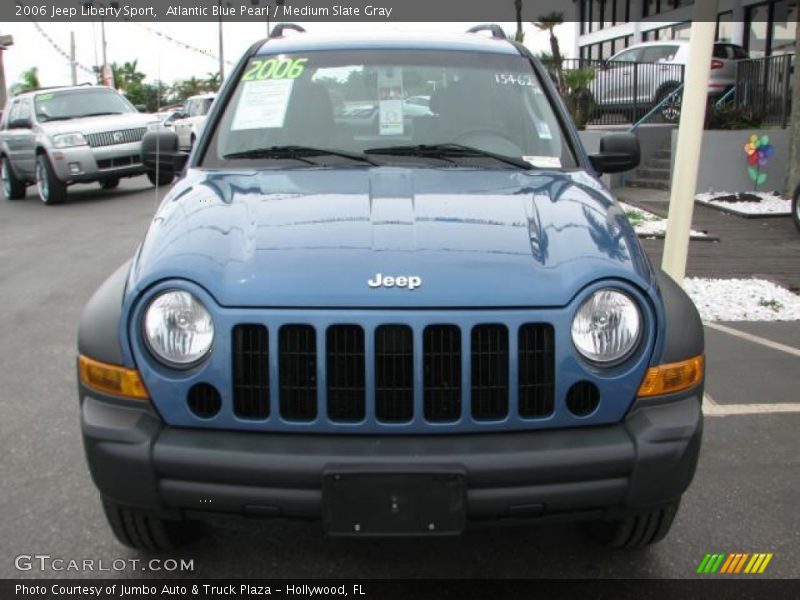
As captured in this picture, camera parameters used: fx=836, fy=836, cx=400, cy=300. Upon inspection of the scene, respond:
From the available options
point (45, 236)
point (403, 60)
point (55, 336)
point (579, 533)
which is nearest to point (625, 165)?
point (403, 60)

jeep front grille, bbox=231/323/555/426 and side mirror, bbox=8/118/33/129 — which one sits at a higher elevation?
side mirror, bbox=8/118/33/129

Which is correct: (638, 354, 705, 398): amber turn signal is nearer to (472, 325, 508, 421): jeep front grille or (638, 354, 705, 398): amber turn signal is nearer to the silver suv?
(472, 325, 508, 421): jeep front grille

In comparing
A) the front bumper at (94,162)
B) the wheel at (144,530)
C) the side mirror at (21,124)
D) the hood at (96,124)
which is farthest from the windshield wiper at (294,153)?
the side mirror at (21,124)

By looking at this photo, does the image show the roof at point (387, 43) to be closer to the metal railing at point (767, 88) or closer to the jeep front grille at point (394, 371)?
the jeep front grille at point (394, 371)

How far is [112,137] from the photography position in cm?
1348

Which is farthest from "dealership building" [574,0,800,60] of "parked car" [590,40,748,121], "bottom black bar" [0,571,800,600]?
"bottom black bar" [0,571,800,600]

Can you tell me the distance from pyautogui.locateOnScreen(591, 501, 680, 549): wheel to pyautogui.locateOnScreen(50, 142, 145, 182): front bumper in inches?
459

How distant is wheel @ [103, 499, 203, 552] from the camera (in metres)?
2.66

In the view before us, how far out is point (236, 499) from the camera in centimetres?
227

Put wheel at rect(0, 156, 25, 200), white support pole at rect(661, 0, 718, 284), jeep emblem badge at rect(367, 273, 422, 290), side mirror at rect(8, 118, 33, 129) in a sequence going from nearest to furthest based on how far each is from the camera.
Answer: jeep emblem badge at rect(367, 273, 422, 290) < white support pole at rect(661, 0, 718, 284) < side mirror at rect(8, 118, 33, 129) < wheel at rect(0, 156, 25, 200)

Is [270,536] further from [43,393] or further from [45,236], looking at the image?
[45,236]

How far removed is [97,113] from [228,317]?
43.6 ft

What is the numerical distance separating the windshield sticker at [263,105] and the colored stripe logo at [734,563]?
2375 mm

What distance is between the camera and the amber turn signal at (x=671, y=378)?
2.41 meters
